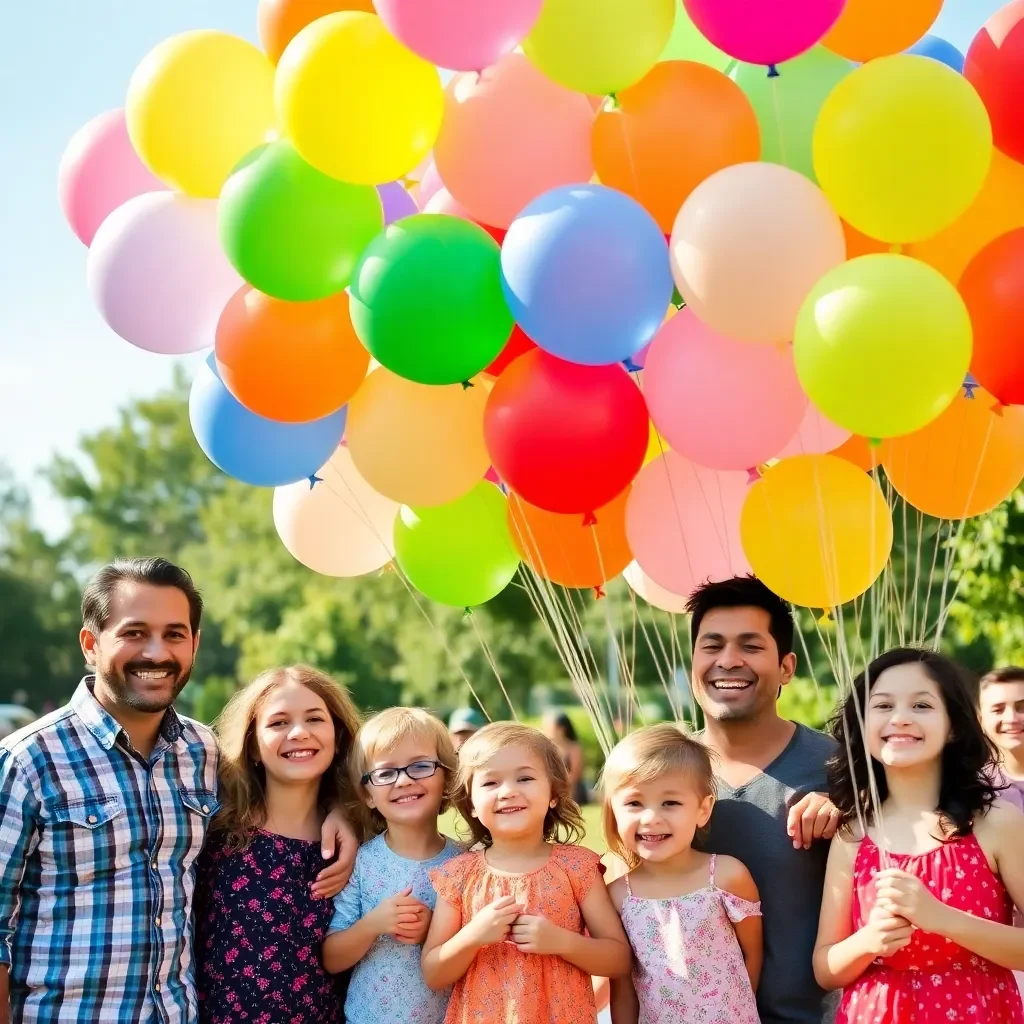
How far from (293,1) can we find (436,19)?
0.77m

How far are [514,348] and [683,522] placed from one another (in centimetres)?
81

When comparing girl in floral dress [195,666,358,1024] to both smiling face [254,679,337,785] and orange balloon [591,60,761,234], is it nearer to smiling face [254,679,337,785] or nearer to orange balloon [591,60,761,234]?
smiling face [254,679,337,785]

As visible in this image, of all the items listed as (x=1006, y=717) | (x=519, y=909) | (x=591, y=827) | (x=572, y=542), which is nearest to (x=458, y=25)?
(x=572, y=542)

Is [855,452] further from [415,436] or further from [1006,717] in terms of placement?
[415,436]

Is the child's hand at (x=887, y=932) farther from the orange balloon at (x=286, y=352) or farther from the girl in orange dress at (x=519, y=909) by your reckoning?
the orange balloon at (x=286, y=352)

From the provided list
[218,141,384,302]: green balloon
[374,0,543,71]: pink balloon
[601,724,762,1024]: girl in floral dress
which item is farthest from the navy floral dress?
[374,0,543,71]: pink balloon

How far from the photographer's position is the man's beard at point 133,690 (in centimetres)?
338

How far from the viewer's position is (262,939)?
11.3ft

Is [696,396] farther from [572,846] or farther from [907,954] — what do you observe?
[907,954]

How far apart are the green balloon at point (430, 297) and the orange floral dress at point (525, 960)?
4.38 feet

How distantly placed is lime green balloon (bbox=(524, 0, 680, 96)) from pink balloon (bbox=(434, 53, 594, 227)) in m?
0.15

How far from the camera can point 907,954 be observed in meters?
2.99

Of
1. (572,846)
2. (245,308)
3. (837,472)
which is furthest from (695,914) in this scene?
(245,308)

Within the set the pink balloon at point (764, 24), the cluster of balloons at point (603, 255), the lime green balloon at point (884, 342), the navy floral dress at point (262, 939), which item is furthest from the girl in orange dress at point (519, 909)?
the pink balloon at point (764, 24)
